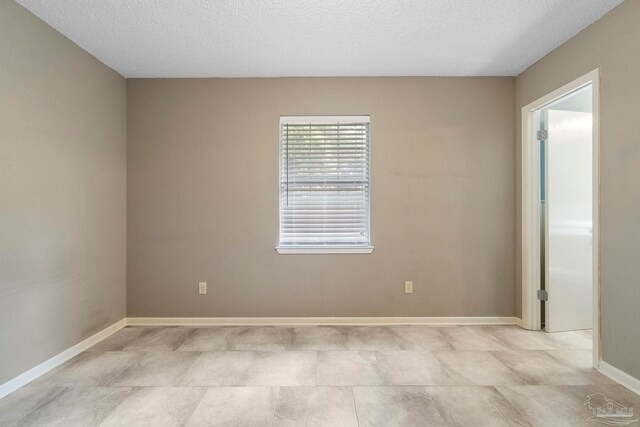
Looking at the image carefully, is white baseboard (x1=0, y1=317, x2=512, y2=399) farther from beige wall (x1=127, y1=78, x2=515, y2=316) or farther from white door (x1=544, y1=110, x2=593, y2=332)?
white door (x1=544, y1=110, x2=593, y2=332)

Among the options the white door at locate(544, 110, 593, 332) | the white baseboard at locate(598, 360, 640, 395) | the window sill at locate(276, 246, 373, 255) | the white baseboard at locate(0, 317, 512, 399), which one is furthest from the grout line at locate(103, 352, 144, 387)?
the white door at locate(544, 110, 593, 332)

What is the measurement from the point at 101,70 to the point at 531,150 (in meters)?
4.17

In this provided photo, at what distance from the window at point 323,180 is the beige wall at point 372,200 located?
0.38ft

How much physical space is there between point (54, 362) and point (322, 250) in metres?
2.34

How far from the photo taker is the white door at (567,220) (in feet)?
9.84

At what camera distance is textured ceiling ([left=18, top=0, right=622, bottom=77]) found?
2.17 m

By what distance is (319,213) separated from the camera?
10.9 feet

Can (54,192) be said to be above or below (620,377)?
above

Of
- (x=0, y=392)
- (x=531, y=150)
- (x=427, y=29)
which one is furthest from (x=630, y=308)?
(x=0, y=392)

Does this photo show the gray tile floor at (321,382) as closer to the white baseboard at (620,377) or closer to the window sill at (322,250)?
the white baseboard at (620,377)

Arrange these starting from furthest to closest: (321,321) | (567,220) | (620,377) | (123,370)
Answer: (321,321) → (567,220) → (123,370) → (620,377)

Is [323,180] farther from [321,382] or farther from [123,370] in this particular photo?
[123,370]

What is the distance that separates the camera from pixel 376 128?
3.27 metres

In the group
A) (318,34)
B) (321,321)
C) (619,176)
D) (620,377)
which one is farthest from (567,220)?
(318,34)
